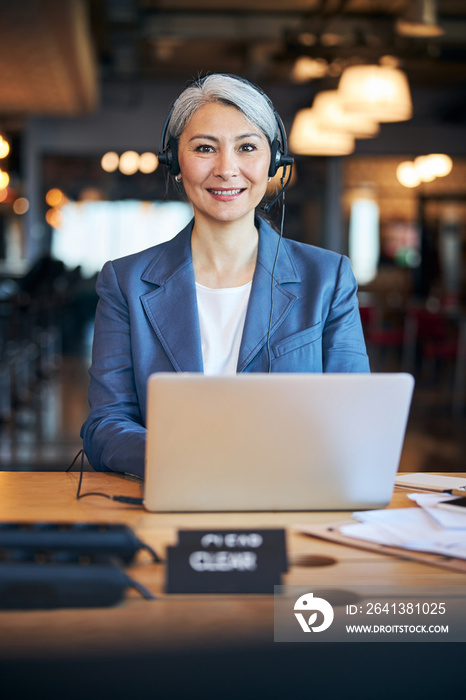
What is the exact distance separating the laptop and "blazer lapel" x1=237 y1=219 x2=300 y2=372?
0.55 metres

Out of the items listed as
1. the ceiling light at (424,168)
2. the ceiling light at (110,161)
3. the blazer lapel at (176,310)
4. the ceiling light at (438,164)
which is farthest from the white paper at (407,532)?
the ceiling light at (110,161)

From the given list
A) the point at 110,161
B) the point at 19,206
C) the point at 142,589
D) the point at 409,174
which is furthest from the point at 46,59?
the point at 142,589

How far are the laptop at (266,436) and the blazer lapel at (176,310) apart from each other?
56 centimetres

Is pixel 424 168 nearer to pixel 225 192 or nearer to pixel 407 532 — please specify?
pixel 225 192

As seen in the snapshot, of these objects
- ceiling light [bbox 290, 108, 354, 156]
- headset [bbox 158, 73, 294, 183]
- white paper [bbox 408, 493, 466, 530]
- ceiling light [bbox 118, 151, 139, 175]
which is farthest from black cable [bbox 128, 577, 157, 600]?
ceiling light [bbox 118, 151, 139, 175]

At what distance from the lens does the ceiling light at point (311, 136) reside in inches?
280

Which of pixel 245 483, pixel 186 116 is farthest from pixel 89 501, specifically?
pixel 186 116

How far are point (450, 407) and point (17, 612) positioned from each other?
243 inches

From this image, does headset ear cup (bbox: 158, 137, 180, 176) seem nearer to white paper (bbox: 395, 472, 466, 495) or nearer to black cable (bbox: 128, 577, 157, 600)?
white paper (bbox: 395, 472, 466, 495)

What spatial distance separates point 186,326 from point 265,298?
169 millimetres

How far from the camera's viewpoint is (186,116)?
1592 millimetres

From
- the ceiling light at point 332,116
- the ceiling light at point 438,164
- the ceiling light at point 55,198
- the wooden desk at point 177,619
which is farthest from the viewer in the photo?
the ceiling light at point 55,198

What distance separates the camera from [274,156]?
1.66 m
